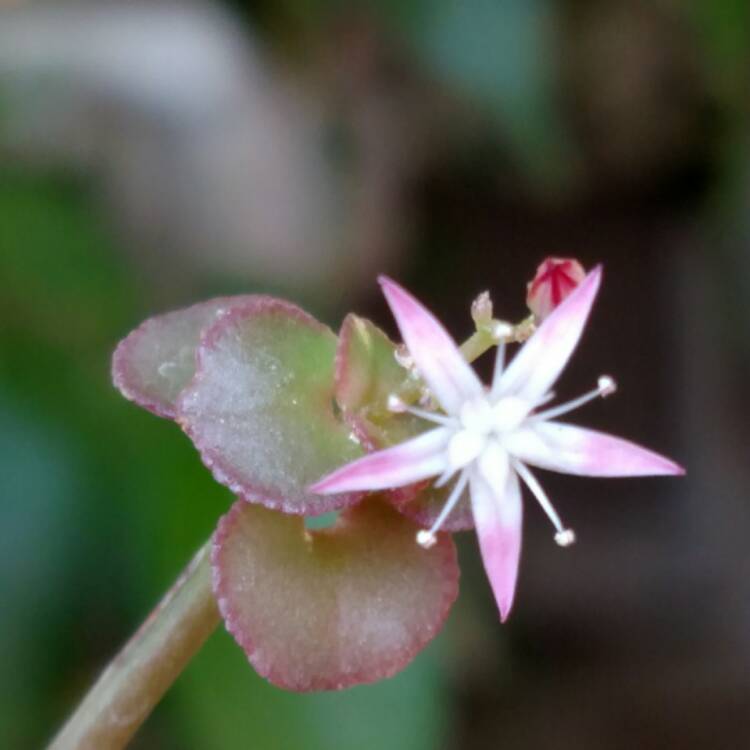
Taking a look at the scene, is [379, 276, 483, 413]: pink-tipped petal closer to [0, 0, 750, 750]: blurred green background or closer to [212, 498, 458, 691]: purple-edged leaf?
[212, 498, 458, 691]: purple-edged leaf

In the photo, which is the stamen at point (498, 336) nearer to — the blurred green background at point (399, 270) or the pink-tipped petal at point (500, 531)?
the pink-tipped petal at point (500, 531)

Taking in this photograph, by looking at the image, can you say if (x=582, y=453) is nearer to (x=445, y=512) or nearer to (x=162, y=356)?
(x=445, y=512)

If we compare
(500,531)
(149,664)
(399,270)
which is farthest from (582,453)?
(399,270)

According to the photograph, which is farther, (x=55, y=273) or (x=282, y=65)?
(x=282, y=65)

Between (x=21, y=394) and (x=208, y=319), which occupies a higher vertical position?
(x=208, y=319)

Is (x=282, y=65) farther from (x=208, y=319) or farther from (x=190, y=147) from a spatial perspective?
(x=208, y=319)

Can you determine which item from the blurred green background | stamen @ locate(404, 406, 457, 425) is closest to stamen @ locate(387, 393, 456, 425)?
stamen @ locate(404, 406, 457, 425)

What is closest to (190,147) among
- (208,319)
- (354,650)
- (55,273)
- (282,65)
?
(282,65)
